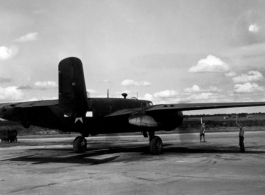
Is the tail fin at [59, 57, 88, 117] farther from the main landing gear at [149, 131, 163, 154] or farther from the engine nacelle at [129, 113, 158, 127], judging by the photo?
the main landing gear at [149, 131, 163, 154]

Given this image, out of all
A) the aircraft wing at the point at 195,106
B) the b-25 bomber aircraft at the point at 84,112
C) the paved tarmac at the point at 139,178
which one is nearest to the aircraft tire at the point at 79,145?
the b-25 bomber aircraft at the point at 84,112

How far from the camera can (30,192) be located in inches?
345

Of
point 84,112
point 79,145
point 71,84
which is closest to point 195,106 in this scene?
point 84,112

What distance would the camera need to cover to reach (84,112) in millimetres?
16281

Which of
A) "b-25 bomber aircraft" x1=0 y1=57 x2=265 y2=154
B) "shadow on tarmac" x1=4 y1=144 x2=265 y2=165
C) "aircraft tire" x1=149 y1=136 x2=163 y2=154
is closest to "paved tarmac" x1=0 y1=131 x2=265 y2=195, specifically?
"shadow on tarmac" x1=4 y1=144 x2=265 y2=165

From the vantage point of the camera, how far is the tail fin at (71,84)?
15.2 metres

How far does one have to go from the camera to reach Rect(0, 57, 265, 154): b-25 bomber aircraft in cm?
1529

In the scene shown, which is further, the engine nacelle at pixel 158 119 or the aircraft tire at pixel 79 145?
the aircraft tire at pixel 79 145

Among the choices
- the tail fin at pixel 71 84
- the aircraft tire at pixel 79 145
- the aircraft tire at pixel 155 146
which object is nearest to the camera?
the tail fin at pixel 71 84

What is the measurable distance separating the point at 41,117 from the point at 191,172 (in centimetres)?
973

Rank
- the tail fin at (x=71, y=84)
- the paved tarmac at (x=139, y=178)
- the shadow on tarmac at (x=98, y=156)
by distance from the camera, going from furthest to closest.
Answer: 1. the shadow on tarmac at (x=98, y=156)
2. the tail fin at (x=71, y=84)
3. the paved tarmac at (x=139, y=178)

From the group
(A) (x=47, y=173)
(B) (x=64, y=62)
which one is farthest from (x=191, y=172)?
(B) (x=64, y=62)

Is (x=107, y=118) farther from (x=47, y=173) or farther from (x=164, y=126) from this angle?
(x=47, y=173)

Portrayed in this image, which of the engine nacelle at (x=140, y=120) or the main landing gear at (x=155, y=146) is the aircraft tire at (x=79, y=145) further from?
the main landing gear at (x=155, y=146)
